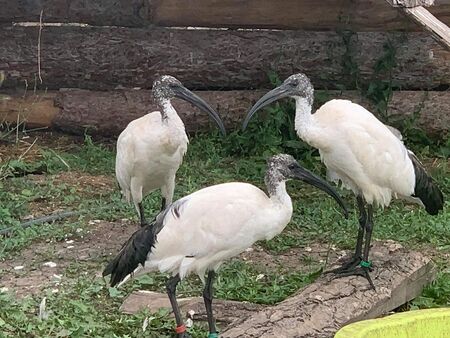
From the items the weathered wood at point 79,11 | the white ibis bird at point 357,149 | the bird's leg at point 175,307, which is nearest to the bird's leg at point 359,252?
the white ibis bird at point 357,149

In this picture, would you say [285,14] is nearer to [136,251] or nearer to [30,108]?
[30,108]

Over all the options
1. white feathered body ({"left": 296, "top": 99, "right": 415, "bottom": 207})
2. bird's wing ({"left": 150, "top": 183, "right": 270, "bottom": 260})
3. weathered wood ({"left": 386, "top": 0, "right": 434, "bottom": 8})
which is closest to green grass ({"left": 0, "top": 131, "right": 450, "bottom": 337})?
bird's wing ({"left": 150, "top": 183, "right": 270, "bottom": 260})

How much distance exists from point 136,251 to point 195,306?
654 mm

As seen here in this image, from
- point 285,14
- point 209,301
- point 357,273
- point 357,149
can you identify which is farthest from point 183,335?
point 285,14

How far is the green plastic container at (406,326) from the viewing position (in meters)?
3.57

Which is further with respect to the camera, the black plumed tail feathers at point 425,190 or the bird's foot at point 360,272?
the black plumed tail feathers at point 425,190

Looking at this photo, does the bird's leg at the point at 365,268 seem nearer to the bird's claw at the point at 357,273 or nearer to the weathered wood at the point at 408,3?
the bird's claw at the point at 357,273

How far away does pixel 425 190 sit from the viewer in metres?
5.73

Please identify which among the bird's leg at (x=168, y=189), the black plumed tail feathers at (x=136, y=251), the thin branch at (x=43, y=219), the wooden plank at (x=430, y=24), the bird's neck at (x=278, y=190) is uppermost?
the wooden plank at (x=430, y=24)

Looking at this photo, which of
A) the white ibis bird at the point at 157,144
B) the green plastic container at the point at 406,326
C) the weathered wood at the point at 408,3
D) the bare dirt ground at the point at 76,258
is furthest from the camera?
the white ibis bird at the point at 157,144

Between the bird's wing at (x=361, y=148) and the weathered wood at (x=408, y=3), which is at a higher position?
the weathered wood at (x=408, y=3)

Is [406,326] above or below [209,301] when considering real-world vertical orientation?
above

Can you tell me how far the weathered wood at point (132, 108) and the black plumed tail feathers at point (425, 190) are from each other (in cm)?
301

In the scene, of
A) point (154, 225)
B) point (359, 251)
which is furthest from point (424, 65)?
point (154, 225)
